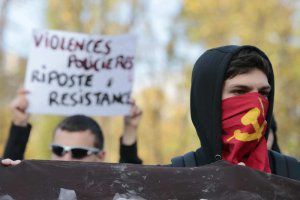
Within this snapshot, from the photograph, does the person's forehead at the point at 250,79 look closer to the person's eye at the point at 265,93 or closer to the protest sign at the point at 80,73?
the person's eye at the point at 265,93

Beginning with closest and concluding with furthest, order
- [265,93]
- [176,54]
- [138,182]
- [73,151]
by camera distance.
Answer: [138,182], [265,93], [73,151], [176,54]

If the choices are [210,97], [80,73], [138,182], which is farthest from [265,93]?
[80,73]

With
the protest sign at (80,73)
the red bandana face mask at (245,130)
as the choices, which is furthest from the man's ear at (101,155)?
the red bandana face mask at (245,130)

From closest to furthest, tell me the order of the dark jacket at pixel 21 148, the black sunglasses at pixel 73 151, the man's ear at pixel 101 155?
the black sunglasses at pixel 73 151
the man's ear at pixel 101 155
the dark jacket at pixel 21 148

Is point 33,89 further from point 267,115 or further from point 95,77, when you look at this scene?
point 267,115

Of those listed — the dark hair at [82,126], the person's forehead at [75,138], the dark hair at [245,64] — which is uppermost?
the dark hair at [245,64]

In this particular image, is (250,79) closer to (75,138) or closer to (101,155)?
→ (75,138)

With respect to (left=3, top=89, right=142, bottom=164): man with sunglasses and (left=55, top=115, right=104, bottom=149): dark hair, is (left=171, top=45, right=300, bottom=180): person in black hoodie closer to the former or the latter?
(left=3, top=89, right=142, bottom=164): man with sunglasses

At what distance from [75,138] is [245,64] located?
1.88 metres

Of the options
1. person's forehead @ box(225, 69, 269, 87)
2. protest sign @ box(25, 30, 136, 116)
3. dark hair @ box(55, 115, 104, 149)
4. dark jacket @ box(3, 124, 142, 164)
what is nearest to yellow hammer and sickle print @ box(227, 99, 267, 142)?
person's forehead @ box(225, 69, 269, 87)

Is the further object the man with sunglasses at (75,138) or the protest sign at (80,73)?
the protest sign at (80,73)

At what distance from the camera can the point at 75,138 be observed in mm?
4188

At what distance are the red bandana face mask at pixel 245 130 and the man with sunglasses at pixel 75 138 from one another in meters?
1.65

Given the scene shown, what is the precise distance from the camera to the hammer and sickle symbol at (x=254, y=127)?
2494 mm
